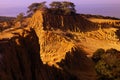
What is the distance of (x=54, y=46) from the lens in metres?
49.7

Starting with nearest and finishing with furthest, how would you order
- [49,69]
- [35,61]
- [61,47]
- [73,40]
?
[35,61]
[49,69]
[61,47]
[73,40]

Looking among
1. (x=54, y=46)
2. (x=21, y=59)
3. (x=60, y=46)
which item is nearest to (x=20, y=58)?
(x=21, y=59)

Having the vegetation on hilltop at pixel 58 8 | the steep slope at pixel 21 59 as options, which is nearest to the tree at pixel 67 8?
the vegetation on hilltop at pixel 58 8

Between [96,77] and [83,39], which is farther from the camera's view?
[83,39]

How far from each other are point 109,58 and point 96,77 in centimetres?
260

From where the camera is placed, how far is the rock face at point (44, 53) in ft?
75.3

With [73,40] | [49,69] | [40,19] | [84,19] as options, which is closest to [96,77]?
[49,69]

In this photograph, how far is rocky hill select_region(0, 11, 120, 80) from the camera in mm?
23562

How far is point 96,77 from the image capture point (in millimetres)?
35438

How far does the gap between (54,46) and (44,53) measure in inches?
147

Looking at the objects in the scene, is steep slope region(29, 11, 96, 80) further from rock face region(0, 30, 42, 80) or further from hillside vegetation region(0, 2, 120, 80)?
rock face region(0, 30, 42, 80)

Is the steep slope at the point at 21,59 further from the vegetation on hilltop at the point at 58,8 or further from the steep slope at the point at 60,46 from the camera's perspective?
the vegetation on hilltop at the point at 58,8

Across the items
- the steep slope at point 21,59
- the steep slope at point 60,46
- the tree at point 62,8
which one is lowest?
the steep slope at point 60,46

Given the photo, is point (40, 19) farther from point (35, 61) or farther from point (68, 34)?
point (35, 61)
